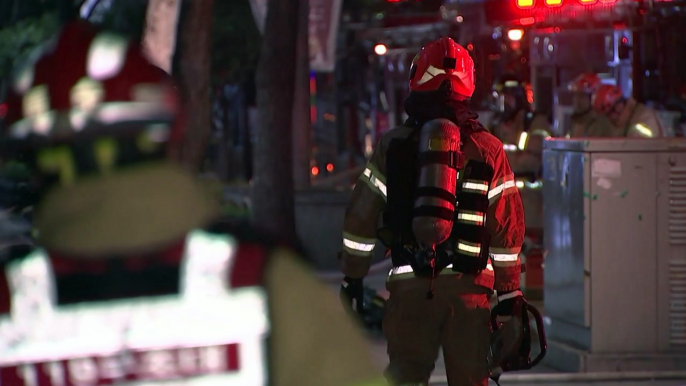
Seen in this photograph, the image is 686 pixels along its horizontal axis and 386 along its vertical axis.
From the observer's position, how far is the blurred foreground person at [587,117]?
975cm

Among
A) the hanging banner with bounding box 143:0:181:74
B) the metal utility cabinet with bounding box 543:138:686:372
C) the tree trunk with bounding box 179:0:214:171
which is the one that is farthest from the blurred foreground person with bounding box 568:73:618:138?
the hanging banner with bounding box 143:0:181:74

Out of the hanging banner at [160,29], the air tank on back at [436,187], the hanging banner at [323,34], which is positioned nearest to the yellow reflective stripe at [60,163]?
the air tank on back at [436,187]

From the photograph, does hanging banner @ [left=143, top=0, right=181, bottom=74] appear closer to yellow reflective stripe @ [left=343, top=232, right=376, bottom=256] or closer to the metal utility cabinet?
the metal utility cabinet

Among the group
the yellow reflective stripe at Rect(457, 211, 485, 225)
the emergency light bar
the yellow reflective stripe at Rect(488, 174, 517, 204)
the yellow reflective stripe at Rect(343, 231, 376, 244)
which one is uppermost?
the emergency light bar

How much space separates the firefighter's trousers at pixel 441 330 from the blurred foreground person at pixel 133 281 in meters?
2.94

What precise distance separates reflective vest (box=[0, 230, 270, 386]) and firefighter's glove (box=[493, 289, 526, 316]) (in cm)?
316

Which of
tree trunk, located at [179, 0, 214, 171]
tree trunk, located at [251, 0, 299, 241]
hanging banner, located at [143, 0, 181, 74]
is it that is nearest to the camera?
hanging banner, located at [143, 0, 181, 74]

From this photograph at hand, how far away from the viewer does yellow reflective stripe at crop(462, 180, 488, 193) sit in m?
4.84

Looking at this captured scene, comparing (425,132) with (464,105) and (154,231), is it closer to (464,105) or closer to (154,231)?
(464,105)

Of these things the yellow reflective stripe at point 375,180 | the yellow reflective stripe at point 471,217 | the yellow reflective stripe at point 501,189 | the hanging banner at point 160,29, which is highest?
the hanging banner at point 160,29

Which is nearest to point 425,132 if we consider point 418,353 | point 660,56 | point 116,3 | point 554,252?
point 418,353

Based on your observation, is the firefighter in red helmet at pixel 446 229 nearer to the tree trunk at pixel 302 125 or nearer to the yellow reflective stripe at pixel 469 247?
the yellow reflective stripe at pixel 469 247

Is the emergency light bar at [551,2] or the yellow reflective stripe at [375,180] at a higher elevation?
the emergency light bar at [551,2]

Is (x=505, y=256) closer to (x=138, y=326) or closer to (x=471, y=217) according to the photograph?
(x=471, y=217)
